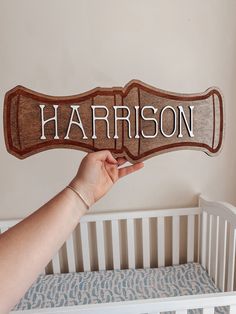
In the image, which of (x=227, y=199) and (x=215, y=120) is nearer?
(x=215, y=120)

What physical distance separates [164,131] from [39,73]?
797 millimetres

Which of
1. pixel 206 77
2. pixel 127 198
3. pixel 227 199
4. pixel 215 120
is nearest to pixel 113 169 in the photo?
pixel 215 120

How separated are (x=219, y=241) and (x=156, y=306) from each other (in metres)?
0.69

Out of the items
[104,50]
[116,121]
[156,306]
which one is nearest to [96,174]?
[116,121]

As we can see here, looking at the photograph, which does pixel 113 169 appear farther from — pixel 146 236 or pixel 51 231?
pixel 146 236

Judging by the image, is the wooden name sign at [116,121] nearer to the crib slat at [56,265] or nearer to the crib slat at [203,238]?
the crib slat at [203,238]

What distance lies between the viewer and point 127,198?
1.54 m

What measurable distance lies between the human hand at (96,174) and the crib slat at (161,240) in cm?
77

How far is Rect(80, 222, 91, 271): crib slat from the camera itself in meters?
1.50

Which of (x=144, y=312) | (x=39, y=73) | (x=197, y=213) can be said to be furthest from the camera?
(x=197, y=213)

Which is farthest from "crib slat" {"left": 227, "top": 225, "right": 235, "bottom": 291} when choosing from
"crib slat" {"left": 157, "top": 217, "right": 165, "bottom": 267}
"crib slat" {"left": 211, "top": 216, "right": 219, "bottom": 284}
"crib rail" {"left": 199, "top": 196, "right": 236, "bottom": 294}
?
"crib slat" {"left": 157, "top": 217, "right": 165, "bottom": 267}

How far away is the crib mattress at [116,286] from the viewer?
1.29 m

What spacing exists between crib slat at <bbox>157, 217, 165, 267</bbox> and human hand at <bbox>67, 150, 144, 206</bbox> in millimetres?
773

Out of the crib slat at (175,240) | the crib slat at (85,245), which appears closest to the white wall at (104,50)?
the crib slat at (85,245)
